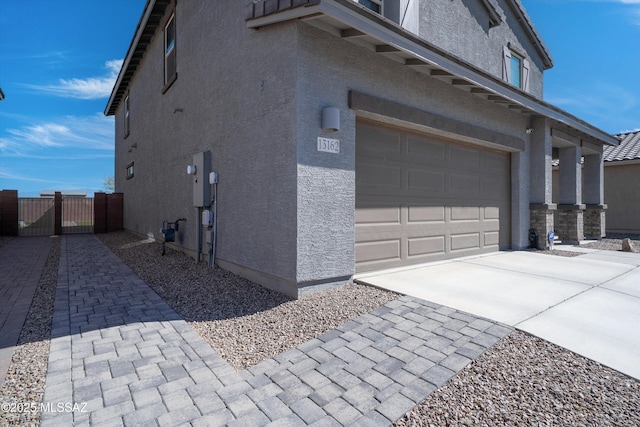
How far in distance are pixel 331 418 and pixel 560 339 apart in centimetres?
233

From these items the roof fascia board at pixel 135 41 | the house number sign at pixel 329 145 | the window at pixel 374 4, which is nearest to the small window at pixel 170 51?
the roof fascia board at pixel 135 41

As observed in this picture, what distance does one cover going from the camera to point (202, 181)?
665 cm

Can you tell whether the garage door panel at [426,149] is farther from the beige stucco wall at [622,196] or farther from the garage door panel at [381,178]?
the beige stucco wall at [622,196]

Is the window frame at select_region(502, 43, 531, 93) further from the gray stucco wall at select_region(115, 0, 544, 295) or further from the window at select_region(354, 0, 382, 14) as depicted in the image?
the window at select_region(354, 0, 382, 14)

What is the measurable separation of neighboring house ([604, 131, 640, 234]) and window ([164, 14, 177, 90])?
16.7m

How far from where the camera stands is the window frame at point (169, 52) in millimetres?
8801

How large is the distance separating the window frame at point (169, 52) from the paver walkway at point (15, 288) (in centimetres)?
551

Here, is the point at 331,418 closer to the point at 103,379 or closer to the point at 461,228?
the point at 103,379

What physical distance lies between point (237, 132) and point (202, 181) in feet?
5.02

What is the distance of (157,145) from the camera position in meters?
10.2

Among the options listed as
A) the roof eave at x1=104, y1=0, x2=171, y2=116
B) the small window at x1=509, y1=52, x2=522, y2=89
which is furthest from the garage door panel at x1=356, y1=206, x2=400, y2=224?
the roof eave at x1=104, y1=0, x2=171, y2=116

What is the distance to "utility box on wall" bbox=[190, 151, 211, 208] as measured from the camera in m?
6.61

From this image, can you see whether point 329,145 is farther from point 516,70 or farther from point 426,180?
point 516,70

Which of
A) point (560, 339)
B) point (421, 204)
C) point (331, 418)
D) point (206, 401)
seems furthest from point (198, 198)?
point (560, 339)
